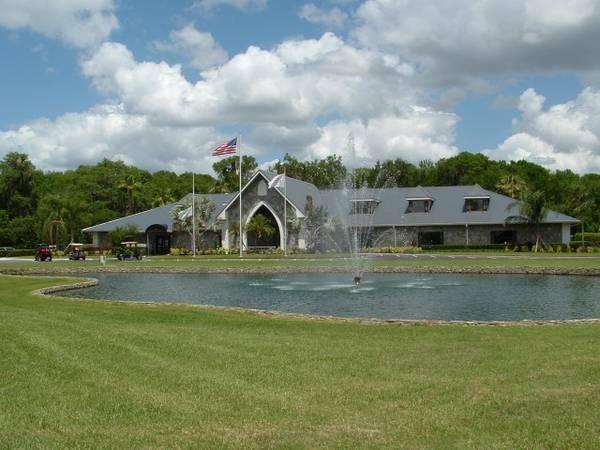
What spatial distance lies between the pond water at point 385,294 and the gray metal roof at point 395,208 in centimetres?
2742

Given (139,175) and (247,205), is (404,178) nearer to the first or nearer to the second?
(247,205)

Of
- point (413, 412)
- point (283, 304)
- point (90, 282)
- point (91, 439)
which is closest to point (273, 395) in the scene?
point (413, 412)

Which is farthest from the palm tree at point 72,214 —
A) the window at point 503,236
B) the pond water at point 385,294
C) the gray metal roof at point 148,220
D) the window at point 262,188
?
the window at point 503,236

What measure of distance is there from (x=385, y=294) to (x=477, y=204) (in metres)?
40.8

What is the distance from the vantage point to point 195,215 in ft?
211

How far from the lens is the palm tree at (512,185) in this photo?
73.6 m

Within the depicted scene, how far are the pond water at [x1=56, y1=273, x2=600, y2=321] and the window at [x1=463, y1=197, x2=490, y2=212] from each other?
29047 mm

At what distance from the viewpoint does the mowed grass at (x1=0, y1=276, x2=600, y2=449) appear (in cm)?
627

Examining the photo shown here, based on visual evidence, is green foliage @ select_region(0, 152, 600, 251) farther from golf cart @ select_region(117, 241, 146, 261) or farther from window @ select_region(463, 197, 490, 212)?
golf cart @ select_region(117, 241, 146, 261)

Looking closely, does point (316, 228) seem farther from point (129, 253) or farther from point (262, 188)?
point (129, 253)

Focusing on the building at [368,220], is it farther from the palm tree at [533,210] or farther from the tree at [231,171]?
the tree at [231,171]

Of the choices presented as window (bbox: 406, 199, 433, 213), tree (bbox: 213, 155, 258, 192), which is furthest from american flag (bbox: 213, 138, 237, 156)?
tree (bbox: 213, 155, 258, 192)

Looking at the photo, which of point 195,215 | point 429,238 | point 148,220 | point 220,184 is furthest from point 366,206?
point 220,184

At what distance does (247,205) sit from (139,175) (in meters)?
36.3
